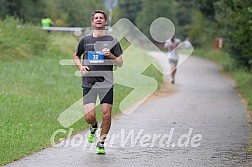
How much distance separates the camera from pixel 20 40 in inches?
1220

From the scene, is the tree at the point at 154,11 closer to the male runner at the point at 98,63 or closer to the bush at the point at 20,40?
the bush at the point at 20,40

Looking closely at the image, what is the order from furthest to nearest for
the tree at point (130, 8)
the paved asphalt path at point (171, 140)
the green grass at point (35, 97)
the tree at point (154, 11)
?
the tree at point (130, 8) → the tree at point (154, 11) → the green grass at point (35, 97) → the paved asphalt path at point (171, 140)

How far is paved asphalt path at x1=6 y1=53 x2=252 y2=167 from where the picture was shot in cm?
1025

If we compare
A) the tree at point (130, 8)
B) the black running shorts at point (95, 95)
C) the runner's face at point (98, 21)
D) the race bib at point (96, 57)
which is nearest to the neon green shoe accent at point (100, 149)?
the black running shorts at point (95, 95)

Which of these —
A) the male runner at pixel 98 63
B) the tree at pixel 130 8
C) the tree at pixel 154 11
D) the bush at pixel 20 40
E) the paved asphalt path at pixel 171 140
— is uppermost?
the male runner at pixel 98 63

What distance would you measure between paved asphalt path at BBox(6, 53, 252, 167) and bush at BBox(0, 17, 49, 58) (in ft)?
28.7

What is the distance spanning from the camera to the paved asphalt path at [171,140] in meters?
10.2

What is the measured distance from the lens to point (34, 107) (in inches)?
645

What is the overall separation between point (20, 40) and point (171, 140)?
1929 centimetres

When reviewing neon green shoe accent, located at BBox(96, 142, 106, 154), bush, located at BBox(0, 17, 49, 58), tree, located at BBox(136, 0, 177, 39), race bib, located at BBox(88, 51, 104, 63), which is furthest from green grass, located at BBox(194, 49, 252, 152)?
tree, located at BBox(136, 0, 177, 39)

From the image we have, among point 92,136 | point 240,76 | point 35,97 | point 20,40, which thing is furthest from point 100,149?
point 240,76

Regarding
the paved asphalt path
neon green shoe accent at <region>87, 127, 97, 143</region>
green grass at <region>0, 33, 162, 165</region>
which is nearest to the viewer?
the paved asphalt path

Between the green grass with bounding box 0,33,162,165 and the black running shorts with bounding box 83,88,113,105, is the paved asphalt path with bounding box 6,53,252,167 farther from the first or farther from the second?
the black running shorts with bounding box 83,88,113,105

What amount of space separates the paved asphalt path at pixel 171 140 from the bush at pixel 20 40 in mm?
8756
